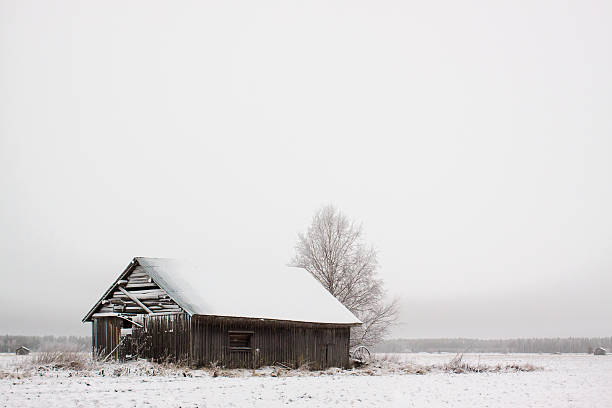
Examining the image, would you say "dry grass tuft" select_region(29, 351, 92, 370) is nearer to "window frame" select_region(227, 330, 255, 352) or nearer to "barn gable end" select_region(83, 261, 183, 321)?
"barn gable end" select_region(83, 261, 183, 321)

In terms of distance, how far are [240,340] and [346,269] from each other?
17030 mm

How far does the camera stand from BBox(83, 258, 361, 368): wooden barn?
1206 inches

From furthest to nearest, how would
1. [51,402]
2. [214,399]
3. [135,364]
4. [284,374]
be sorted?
[284,374] < [135,364] < [214,399] < [51,402]

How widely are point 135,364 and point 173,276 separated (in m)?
5.71

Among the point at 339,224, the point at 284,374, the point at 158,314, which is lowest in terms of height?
the point at 284,374

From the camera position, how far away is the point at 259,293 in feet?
116

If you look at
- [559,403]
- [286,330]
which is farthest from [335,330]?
[559,403]

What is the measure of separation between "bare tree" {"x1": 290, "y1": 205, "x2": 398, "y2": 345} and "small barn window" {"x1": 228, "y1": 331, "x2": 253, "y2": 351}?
14.7 meters

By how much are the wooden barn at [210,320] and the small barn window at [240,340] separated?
0.17ft

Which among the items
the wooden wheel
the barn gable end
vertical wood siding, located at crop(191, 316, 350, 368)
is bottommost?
the wooden wheel

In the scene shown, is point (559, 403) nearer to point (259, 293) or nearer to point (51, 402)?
point (51, 402)

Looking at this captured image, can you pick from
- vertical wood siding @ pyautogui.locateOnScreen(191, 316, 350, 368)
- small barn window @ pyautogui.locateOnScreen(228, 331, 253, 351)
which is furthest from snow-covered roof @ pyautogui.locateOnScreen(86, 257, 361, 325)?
small barn window @ pyautogui.locateOnScreen(228, 331, 253, 351)


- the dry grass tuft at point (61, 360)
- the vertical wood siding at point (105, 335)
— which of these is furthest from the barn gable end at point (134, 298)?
the dry grass tuft at point (61, 360)

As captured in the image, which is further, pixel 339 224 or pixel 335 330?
pixel 339 224
